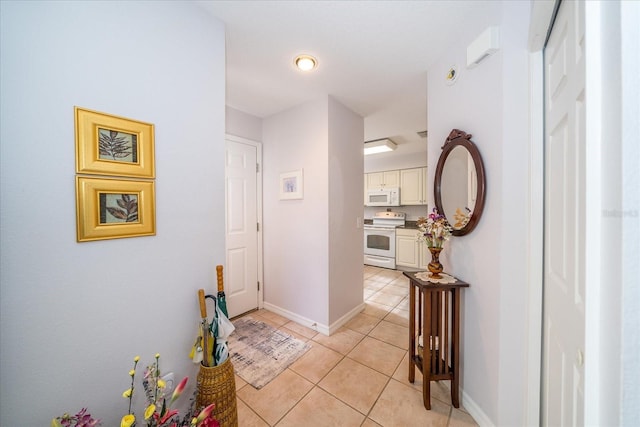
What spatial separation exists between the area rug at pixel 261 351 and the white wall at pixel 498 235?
1386 millimetres

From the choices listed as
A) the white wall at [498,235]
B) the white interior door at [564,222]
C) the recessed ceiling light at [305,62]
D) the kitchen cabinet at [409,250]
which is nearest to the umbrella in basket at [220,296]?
the white interior door at [564,222]

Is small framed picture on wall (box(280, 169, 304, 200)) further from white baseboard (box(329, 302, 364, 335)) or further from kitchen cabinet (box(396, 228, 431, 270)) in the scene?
kitchen cabinet (box(396, 228, 431, 270))

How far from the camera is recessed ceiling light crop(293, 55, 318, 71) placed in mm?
1718

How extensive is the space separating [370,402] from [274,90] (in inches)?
111

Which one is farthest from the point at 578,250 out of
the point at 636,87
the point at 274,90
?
the point at 274,90

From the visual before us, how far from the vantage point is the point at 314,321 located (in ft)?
7.84

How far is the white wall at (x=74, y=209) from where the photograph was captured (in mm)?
796

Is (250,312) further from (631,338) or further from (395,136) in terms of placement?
(395,136)

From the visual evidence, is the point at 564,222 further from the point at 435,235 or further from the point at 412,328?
the point at 412,328

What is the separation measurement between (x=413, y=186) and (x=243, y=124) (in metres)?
3.61

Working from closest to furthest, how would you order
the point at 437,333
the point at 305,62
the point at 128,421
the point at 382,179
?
1. the point at 128,421
2. the point at 437,333
3. the point at 305,62
4. the point at 382,179

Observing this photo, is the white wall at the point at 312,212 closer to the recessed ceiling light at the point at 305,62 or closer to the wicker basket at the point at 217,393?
the recessed ceiling light at the point at 305,62

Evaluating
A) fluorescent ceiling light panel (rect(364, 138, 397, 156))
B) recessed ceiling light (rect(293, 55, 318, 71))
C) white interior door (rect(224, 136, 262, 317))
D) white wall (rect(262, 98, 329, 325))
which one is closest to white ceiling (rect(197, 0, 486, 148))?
recessed ceiling light (rect(293, 55, 318, 71))

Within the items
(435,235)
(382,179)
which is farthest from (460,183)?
(382,179)
